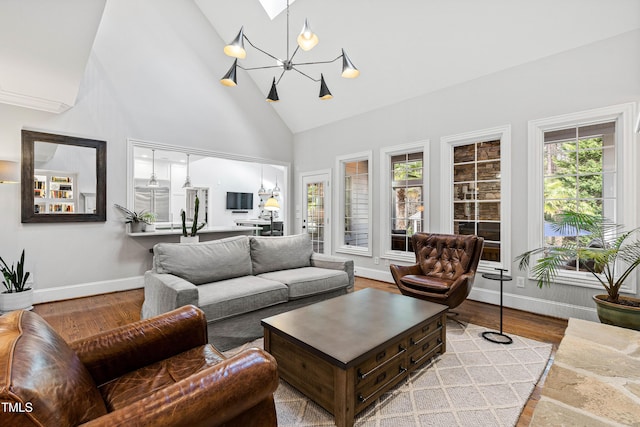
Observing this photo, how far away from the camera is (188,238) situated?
4438 mm

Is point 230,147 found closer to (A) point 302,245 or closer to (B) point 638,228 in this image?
(A) point 302,245

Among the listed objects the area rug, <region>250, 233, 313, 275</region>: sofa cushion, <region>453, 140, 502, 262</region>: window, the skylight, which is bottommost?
the area rug

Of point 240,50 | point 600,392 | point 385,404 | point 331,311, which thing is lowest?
point 385,404

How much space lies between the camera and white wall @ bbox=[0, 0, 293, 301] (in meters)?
3.79

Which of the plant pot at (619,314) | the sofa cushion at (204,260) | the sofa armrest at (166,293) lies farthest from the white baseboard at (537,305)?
the sofa armrest at (166,293)

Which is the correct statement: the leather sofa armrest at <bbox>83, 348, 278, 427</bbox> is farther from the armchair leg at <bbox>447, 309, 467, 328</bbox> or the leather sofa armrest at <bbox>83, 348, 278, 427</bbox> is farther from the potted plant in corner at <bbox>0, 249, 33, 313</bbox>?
the potted plant in corner at <bbox>0, 249, 33, 313</bbox>

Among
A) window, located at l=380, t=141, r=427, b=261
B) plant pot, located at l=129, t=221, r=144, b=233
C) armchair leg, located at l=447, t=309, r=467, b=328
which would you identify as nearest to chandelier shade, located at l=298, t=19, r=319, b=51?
window, located at l=380, t=141, r=427, b=261

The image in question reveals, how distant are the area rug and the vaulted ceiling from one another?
2.90m

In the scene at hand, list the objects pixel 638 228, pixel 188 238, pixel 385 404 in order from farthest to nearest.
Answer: pixel 188 238, pixel 638 228, pixel 385 404

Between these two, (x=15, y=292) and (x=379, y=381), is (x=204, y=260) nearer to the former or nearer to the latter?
(x=379, y=381)

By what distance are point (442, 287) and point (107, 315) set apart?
12.2 feet

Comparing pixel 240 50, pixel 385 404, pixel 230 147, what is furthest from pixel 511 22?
pixel 230 147

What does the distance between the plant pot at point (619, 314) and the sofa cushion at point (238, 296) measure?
2.85 m

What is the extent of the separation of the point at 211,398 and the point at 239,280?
211cm
